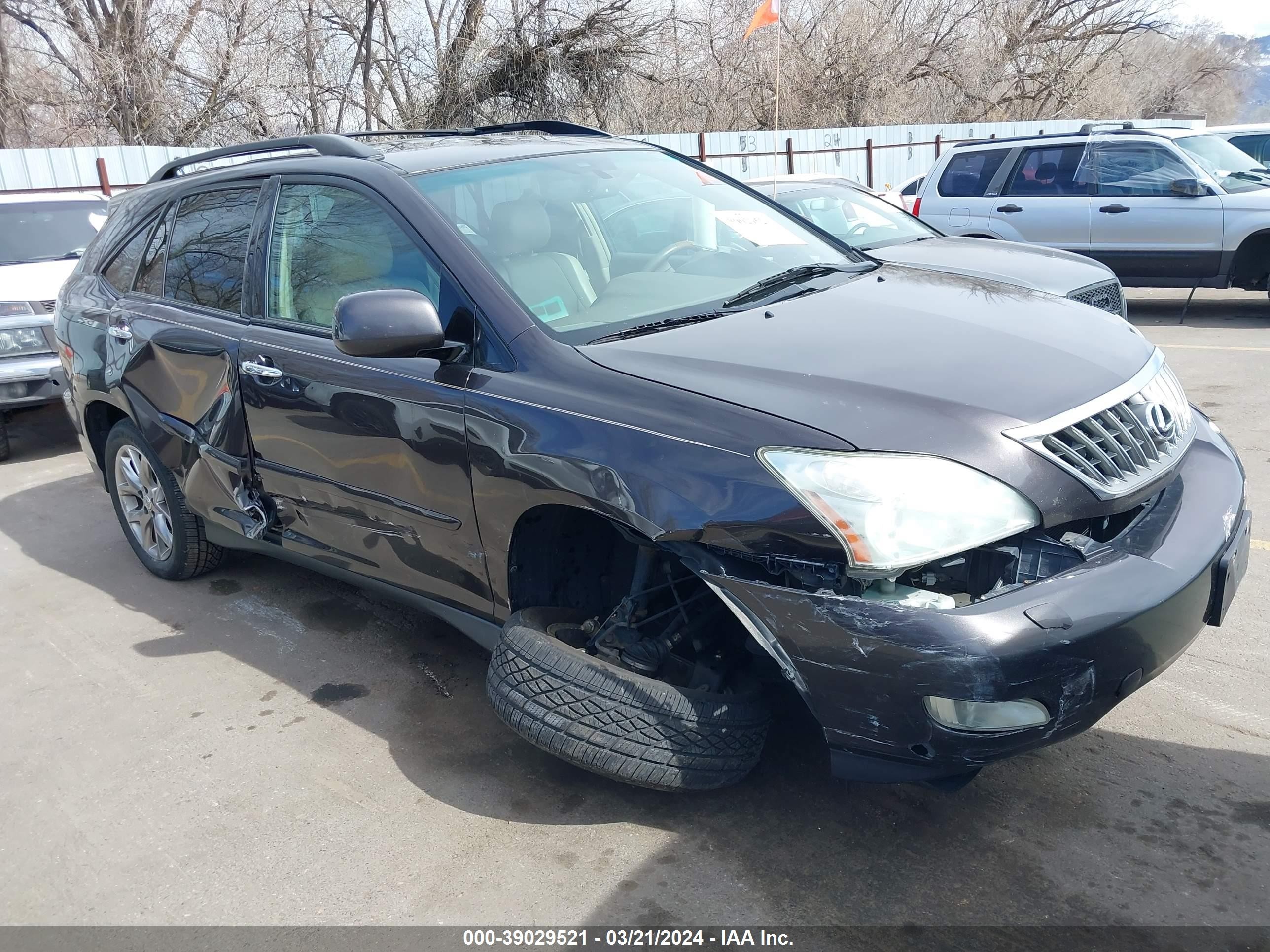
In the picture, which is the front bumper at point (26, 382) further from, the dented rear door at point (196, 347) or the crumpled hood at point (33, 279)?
the dented rear door at point (196, 347)

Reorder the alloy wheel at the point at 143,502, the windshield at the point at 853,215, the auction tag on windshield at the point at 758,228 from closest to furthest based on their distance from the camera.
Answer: the auction tag on windshield at the point at 758,228 < the alloy wheel at the point at 143,502 < the windshield at the point at 853,215

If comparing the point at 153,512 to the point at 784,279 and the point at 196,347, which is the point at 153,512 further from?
the point at 784,279

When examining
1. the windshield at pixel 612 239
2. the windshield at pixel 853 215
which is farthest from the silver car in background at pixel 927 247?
the windshield at pixel 612 239

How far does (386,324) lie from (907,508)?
146 centimetres

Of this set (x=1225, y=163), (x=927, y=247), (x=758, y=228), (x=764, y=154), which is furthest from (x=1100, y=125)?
(x=758, y=228)

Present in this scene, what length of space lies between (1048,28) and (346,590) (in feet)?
109

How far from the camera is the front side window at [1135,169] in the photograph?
30.8ft

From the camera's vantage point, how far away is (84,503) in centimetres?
629

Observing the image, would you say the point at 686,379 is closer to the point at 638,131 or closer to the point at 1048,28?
the point at 638,131

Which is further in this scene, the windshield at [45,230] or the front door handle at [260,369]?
the windshield at [45,230]

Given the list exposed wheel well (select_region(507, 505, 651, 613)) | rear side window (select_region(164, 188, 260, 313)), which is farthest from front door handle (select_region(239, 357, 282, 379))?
exposed wheel well (select_region(507, 505, 651, 613))

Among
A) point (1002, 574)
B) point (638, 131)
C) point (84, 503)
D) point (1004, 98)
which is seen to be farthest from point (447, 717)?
point (1004, 98)

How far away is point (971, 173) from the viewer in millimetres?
10352

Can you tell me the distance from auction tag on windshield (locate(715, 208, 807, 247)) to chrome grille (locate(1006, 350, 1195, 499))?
136 centimetres
